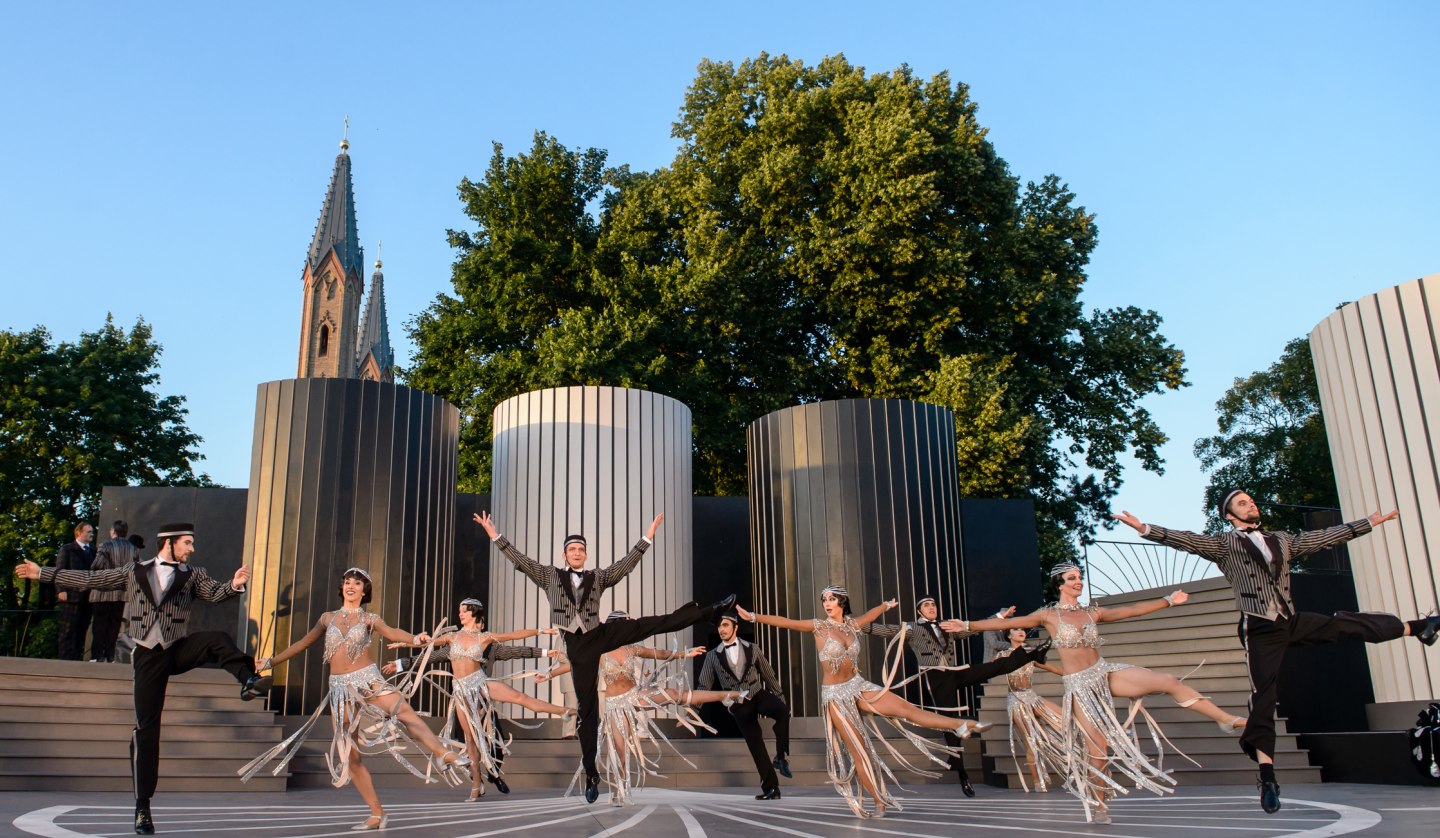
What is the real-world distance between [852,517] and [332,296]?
55006mm

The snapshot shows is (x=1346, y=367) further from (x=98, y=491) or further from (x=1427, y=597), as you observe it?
(x=98, y=491)

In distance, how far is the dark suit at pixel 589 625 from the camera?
8031mm

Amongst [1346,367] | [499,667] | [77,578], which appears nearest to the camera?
[77,578]

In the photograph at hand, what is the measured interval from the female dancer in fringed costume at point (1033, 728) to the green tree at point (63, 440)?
27.7 metres

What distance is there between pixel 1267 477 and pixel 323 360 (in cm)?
4894

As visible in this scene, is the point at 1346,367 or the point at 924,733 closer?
the point at 1346,367

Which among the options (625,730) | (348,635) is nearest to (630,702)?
(625,730)

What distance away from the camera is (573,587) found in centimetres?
898

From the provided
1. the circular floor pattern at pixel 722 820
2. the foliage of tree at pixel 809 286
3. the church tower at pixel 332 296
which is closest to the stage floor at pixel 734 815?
the circular floor pattern at pixel 722 820

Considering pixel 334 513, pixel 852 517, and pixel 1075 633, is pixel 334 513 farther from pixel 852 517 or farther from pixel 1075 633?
pixel 1075 633

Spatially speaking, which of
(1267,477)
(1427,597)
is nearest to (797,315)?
(1427,597)

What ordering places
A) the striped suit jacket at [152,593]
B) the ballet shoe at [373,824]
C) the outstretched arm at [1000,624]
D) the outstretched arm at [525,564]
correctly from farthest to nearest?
the outstretched arm at [525,564] < the outstretched arm at [1000,624] < the striped suit jacket at [152,593] < the ballet shoe at [373,824]

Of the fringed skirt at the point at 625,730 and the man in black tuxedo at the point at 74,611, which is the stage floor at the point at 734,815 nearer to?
the fringed skirt at the point at 625,730

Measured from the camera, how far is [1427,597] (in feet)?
32.0
